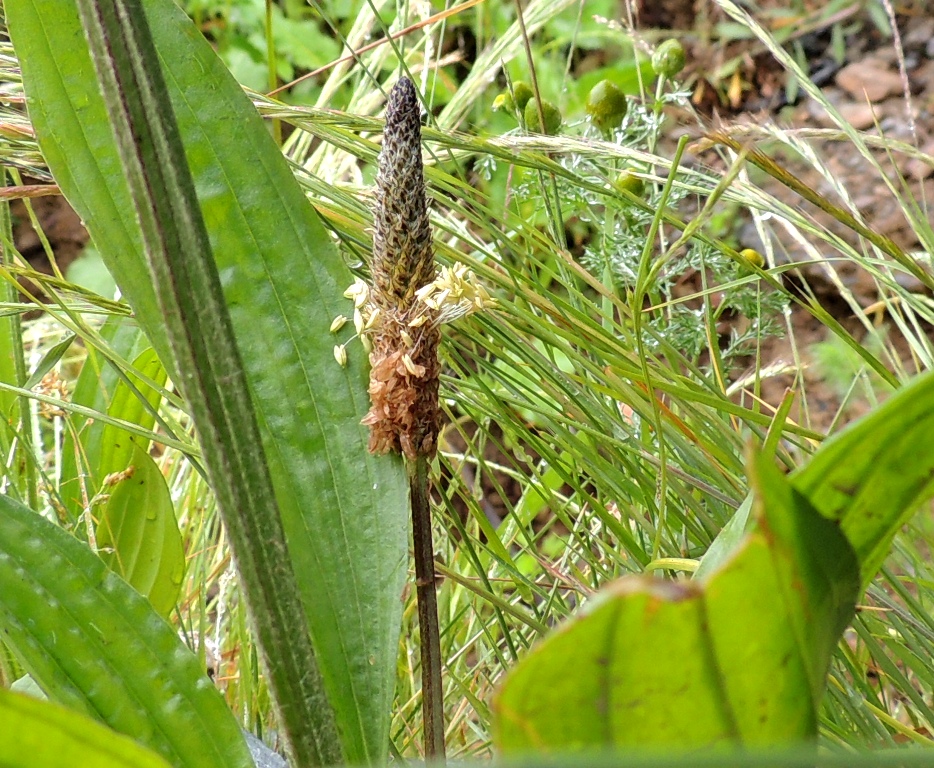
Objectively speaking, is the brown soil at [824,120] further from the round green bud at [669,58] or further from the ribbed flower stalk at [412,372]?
the ribbed flower stalk at [412,372]

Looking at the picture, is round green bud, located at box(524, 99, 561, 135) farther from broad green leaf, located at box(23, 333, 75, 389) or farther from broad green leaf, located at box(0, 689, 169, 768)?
broad green leaf, located at box(0, 689, 169, 768)

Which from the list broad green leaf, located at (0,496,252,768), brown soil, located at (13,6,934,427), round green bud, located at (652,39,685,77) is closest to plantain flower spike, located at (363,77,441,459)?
broad green leaf, located at (0,496,252,768)

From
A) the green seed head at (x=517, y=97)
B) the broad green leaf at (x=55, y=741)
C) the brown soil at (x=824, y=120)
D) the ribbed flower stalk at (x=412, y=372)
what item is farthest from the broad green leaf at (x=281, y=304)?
the brown soil at (x=824, y=120)

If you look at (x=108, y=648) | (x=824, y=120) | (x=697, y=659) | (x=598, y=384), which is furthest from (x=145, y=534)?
(x=824, y=120)

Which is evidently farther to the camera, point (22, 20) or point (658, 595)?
point (22, 20)

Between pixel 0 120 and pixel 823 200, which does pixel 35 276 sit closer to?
pixel 0 120

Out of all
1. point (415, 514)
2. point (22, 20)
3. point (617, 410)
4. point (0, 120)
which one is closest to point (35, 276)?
point (0, 120)
